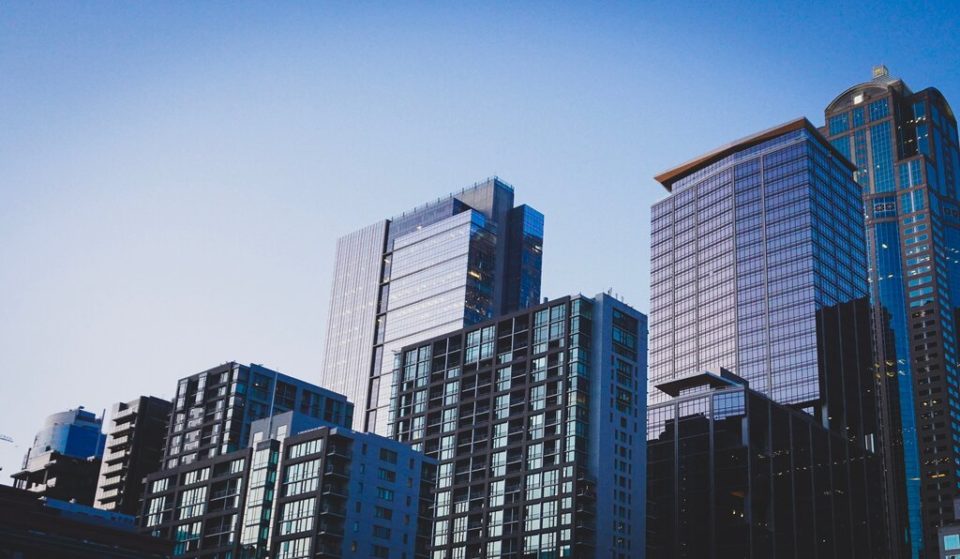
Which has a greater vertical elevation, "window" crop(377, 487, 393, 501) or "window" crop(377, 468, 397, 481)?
"window" crop(377, 468, 397, 481)

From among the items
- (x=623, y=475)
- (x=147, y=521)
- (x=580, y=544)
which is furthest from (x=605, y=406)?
(x=147, y=521)

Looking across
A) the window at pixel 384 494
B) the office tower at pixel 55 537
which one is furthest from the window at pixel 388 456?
the office tower at pixel 55 537

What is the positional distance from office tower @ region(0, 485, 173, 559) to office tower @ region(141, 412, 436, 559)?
15.1m

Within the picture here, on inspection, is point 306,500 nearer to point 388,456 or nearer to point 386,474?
point 386,474

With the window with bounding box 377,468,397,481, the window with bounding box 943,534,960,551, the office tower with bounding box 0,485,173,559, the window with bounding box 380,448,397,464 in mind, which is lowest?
the office tower with bounding box 0,485,173,559

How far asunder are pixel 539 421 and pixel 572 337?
56.9ft

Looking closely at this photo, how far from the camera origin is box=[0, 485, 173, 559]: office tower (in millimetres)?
134625

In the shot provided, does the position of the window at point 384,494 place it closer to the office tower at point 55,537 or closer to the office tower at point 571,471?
the office tower at point 55,537

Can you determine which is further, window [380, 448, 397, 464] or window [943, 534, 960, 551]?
window [380, 448, 397, 464]

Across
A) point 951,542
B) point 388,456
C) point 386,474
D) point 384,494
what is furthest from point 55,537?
point 951,542

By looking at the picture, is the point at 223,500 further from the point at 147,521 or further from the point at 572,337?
the point at 572,337

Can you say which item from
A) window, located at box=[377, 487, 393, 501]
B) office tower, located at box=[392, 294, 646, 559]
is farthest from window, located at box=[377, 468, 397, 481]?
office tower, located at box=[392, 294, 646, 559]

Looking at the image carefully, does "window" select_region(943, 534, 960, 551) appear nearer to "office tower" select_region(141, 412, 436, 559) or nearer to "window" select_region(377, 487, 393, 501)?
"office tower" select_region(141, 412, 436, 559)

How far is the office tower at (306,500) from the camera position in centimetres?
15738
